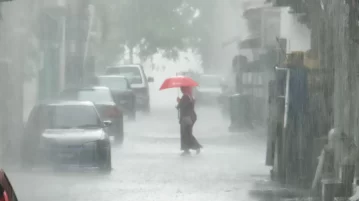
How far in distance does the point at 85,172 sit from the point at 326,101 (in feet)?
14.6

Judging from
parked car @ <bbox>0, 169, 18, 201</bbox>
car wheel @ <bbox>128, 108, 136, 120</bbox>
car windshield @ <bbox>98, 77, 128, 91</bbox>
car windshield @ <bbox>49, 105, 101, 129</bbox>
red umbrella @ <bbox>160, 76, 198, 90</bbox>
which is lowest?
car wheel @ <bbox>128, 108, 136, 120</bbox>

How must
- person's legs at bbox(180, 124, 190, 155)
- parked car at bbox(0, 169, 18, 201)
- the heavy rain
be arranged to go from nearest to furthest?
parked car at bbox(0, 169, 18, 201), the heavy rain, person's legs at bbox(180, 124, 190, 155)

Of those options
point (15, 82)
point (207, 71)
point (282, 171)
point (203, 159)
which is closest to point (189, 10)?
point (207, 71)

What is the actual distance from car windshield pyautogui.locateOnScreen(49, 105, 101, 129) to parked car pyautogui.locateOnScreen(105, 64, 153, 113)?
26.4 m

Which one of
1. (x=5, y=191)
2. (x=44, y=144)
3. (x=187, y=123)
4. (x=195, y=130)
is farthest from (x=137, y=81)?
(x=5, y=191)

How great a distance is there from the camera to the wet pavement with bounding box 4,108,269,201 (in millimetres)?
16859

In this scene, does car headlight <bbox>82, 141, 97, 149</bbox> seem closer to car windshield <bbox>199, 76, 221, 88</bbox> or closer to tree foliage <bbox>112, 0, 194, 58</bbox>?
car windshield <bbox>199, 76, 221, 88</bbox>

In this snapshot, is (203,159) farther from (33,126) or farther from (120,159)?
(33,126)

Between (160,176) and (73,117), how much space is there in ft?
7.99

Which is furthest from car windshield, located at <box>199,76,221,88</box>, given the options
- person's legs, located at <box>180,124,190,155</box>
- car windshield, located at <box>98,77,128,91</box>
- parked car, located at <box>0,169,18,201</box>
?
parked car, located at <box>0,169,18,201</box>

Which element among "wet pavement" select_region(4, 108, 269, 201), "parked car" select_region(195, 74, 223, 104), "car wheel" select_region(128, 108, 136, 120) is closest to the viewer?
"wet pavement" select_region(4, 108, 269, 201)

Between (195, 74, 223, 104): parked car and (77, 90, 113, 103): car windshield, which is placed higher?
(77, 90, 113, 103): car windshield

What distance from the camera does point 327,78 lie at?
19.1 meters

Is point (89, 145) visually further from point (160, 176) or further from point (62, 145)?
point (160, 176)
